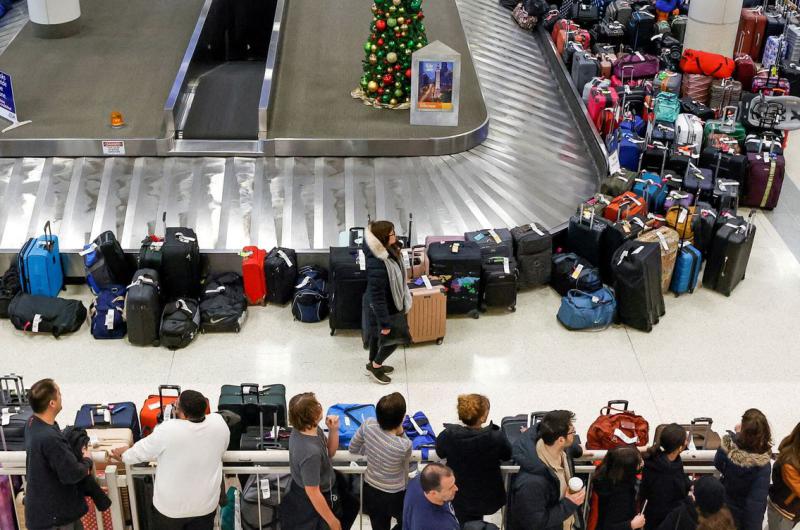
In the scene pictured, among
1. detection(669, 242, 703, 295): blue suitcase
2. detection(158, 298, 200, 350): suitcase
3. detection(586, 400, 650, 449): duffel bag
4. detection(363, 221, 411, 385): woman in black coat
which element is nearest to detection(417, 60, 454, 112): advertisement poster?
detection(669, 242, 703, 295): blue suitcase

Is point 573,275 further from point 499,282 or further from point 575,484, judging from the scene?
point 575,484

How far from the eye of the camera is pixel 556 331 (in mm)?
10039

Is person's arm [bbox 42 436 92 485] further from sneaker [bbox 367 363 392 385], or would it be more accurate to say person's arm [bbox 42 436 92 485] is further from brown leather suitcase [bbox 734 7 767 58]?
brown leather suitcase [bbox 734 7 767 58]

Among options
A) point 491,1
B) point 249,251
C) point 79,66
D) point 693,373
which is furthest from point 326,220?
point 491,1

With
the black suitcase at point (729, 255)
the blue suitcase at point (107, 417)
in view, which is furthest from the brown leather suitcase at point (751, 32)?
the blue suitcase at point (107, 417)

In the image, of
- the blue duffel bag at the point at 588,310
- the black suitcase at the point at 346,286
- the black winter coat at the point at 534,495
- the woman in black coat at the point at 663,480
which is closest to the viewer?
the black winter coat at the point at 534,495

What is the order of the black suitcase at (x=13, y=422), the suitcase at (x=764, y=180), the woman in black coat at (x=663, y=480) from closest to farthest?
the woman in black coat at (x=663, y=480), the black suitcase at (x=13, y=422), the suitcase at (x=764, y=180)

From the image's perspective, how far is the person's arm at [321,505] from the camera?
19.3ft

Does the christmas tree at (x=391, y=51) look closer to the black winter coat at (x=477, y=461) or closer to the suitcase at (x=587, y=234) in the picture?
the suitcase at (x=587, y=234)

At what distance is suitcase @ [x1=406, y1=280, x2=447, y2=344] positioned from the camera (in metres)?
9.56

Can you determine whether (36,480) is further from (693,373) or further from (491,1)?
(491,1)

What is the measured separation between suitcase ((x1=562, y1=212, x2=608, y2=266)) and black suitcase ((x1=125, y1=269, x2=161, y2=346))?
12.7 feet

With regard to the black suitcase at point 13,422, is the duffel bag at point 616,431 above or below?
below

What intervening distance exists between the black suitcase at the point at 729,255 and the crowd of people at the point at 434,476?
165 inches
